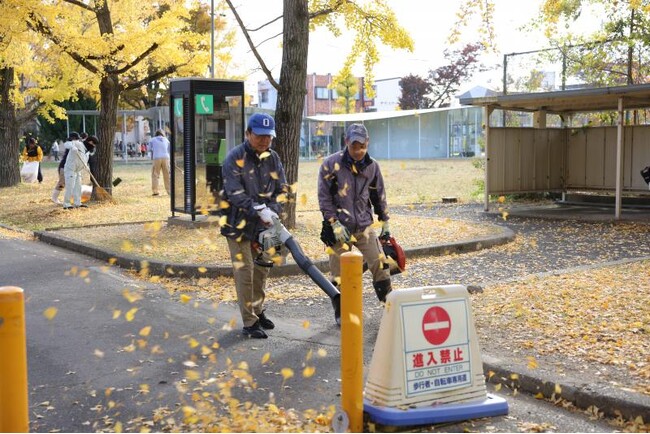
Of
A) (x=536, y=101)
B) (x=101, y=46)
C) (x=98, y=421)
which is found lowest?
(x=98, y=421)

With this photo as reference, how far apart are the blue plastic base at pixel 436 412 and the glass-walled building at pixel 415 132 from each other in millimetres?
40294

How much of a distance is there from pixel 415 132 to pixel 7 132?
31292 millimetres

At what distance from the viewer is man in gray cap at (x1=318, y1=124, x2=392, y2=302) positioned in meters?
6.79

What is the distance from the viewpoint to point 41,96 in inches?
957

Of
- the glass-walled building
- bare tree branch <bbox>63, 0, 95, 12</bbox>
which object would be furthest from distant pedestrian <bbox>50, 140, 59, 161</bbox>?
bare tree branch <bbox>63, 0, 95, 12</bbox>

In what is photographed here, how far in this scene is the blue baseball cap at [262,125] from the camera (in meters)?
6.50

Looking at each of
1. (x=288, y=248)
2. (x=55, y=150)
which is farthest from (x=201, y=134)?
(x=55, y=150)

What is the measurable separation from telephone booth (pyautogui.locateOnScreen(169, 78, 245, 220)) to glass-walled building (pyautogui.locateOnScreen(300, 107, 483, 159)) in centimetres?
3052

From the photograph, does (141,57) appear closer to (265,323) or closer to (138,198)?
(138,198)

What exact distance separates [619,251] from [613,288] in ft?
12.3

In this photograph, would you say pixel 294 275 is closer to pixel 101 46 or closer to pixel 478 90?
pixel 101 46

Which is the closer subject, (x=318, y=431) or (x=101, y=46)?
(x=318, y=431)

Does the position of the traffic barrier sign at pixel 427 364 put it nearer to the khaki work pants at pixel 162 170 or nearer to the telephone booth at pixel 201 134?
the telephone booth at pixel 201 134

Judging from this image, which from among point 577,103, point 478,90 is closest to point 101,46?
point 577,103
